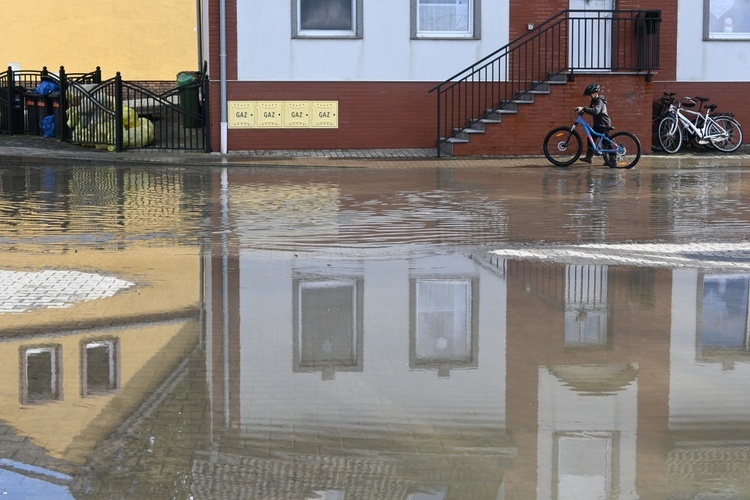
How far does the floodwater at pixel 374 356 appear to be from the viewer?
190 inches

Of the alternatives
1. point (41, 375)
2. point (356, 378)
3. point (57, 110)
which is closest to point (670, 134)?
point (57, 110)

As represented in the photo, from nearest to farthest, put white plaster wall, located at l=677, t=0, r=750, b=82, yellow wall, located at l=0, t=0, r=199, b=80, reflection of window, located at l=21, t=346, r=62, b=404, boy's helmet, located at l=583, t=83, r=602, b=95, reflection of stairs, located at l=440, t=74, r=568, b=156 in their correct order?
reflection of window, located at l=21, t=346, r=62, b=404
boy's helmet, located at l=583, t=83, r=602, b=95
reflection of stairs, located at l=440, t=74, r=568, b=156
white plaster wall, located at l=677, t=0, r=750, b=82
yellow wall, located at l=0, t=0, r=199, b=80

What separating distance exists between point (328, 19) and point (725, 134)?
758 centimetres

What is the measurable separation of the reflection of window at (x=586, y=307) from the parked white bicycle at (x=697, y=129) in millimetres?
13701

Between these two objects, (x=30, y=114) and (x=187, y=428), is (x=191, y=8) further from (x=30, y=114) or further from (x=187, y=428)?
(x=187, y=428)

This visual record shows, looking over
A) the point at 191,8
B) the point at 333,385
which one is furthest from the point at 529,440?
the point at 191,8

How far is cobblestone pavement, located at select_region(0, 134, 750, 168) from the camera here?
20.8 metres

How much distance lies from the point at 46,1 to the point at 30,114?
430 inches

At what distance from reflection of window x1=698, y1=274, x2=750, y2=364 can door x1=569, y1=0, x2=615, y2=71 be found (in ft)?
46.4

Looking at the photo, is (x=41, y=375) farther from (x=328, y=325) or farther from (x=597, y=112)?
(x=597, y=112)

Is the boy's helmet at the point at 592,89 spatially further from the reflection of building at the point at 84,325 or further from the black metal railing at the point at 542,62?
the reflection of building at the point at 84,325

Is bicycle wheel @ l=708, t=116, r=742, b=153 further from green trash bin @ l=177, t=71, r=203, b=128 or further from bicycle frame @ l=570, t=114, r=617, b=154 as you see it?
green trash bin @ l=177, t=71, r=203, b=128

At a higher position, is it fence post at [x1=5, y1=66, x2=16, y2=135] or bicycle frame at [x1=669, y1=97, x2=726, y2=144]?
fence post at [x1=5, y1=66, x2=16, y2=135]

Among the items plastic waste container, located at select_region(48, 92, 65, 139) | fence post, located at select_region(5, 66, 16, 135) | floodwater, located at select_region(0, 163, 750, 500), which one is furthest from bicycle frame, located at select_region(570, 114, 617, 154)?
fence post, located at select_region(5, 66, 16, 135)
